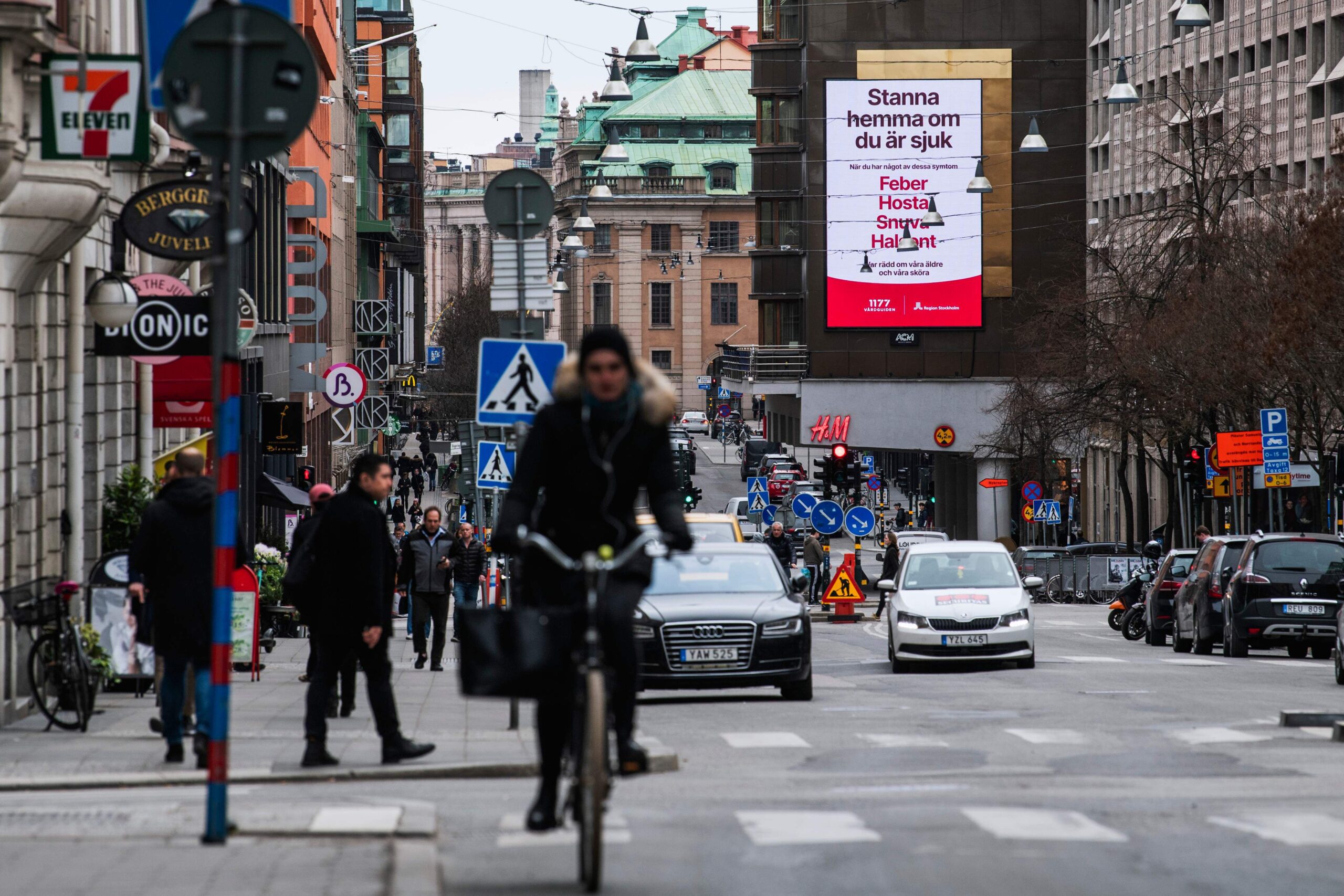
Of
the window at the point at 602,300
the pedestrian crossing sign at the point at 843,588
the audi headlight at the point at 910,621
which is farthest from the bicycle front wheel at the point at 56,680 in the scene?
the window at the point at 602,300

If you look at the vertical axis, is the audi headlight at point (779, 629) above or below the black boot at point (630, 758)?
below

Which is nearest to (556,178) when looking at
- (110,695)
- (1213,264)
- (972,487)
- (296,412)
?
(972,487)

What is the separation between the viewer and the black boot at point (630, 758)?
8289 millimetres

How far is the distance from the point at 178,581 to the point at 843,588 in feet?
101

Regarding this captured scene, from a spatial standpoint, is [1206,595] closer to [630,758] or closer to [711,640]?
[711,640]

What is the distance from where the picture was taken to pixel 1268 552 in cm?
2767

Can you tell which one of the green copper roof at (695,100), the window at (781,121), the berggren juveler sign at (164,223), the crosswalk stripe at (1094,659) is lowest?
the crosswalk stripe at (1094,659)

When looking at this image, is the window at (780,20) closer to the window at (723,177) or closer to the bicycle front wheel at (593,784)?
the bicycle front wheel at (593,784)

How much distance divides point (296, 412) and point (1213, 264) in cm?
2402

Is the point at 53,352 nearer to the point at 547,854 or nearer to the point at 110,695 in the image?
the point at 110,695

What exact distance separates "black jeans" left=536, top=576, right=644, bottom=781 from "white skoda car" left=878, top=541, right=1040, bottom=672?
17.6 meters

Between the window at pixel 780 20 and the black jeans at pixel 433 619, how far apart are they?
184 feet

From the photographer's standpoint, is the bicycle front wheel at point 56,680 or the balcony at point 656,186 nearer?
the bicycle front wheel at point 56,680

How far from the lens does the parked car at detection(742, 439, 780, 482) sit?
111875 mm
